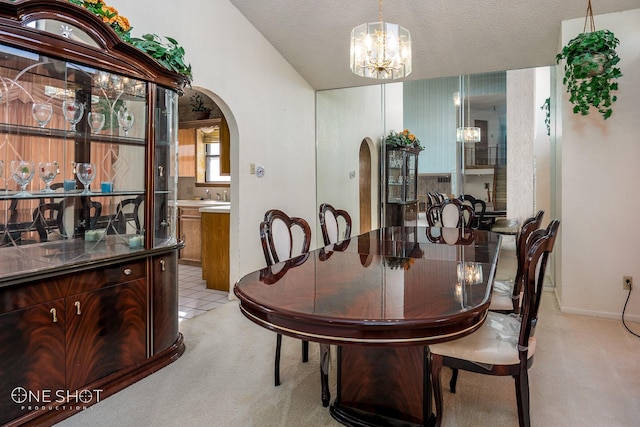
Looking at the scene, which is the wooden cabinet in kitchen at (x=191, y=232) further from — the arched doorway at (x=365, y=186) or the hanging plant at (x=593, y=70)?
the hanging plant at (x=593, y=70)

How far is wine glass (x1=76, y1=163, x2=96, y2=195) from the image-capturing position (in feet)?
7.53

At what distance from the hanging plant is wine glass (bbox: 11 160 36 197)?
382 centimetres

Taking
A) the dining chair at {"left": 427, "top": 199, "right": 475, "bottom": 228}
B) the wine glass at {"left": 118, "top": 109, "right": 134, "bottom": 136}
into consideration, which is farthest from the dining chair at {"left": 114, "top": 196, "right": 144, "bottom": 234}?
the dining chair at {"left": 427, "top": 199, "right": 475, "bottom": 228}

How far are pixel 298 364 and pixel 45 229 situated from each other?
165 centimetres

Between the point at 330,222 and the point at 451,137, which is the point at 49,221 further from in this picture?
the point at 451,137

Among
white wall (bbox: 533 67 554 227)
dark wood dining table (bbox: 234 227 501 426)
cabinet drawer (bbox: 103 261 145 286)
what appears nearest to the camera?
dark wood dining table (bbox: 234 227 501 426)

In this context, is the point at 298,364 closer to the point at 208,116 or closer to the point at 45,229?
the point at 45,229

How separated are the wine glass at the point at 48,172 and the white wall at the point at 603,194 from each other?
390 centimetres

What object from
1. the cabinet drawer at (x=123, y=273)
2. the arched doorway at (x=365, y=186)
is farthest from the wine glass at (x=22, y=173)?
the arched doorway at (x=365, y=186)

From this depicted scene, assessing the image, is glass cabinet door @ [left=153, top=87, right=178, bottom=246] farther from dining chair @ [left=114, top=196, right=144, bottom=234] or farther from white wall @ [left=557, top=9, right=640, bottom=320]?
white wall @ [left=557, top=9, right=640, bottom=320]

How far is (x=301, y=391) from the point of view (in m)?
2.19

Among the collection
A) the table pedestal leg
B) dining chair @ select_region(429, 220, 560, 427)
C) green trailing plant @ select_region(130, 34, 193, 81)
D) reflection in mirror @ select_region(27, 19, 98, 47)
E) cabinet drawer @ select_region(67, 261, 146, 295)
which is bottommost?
the table pedestal leg

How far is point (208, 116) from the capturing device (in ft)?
20.8

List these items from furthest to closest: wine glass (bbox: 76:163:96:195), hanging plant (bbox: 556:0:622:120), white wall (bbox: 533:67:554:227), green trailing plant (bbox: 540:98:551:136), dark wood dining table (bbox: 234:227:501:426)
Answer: white wall (bbox: 533:67:554:227) < green trailing plant (bbox: 540:98:551:136) < hanging plant (bbox: 556:0:622:120) < wine glass (bbox: 76:163:96:195) < dark wood dining table (bbox: 234:227:501:426)
